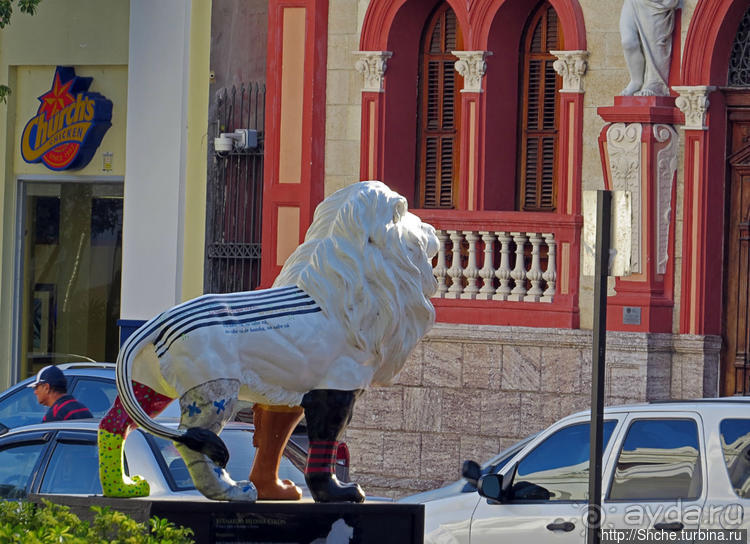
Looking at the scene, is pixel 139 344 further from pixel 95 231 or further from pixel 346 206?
pixel 95 231

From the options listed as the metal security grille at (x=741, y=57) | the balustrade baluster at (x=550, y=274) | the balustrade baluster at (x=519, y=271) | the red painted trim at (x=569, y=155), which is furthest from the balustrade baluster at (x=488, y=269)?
the metal security grille at (x=741, y=57)

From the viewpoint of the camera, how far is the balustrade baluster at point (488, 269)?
16.4 meters

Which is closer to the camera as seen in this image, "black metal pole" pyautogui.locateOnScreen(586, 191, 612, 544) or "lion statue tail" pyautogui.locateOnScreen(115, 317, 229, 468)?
"lion statue tail" pyautogui.locateOnScreen(115, 317, 229, 468)

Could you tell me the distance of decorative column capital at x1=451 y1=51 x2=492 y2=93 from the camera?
1689 centimetres

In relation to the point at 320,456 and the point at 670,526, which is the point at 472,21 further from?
the point at 320,456

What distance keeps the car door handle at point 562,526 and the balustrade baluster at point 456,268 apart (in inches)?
268

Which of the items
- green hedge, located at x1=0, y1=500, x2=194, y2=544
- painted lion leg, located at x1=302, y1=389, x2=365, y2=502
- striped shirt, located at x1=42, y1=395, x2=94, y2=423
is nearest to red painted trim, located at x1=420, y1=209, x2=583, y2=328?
striped shirt, located at x1=42, y1=395, x2=94, y2=423

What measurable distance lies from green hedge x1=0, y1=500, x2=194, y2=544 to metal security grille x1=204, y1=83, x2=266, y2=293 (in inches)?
475

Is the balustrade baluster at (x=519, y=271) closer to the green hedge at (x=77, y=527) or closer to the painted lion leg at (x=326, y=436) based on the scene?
the painted lion leg at (x=326, y=436)

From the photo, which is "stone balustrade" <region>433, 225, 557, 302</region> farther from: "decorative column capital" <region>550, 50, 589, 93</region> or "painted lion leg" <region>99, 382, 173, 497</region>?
"painted lion leg" <region>99, 382, 173, 497</region>

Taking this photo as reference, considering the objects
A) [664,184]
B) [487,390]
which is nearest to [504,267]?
[487,390]

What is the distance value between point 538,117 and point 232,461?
819 cm

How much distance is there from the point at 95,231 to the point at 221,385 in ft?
45.0

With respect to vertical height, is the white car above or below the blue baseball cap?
below
